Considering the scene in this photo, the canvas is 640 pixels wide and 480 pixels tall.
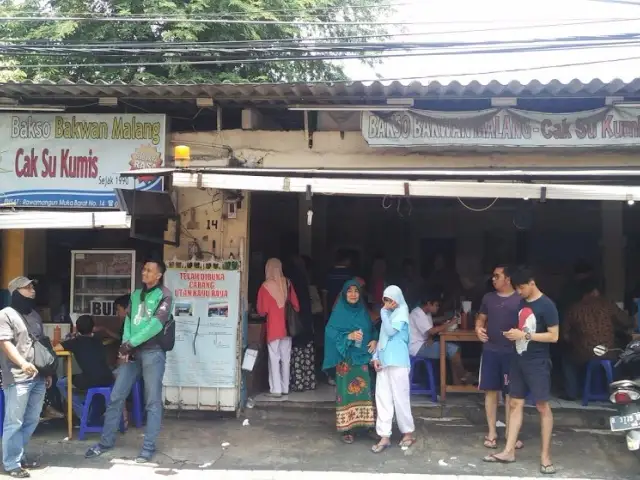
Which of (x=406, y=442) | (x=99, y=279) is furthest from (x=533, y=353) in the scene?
(x=99, y=279)

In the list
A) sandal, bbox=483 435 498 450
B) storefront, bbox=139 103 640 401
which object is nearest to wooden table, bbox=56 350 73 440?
storefront, bbox=139 103 640 401

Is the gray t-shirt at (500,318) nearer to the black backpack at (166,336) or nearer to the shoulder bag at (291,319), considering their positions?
the shoulder bag at (291,319)

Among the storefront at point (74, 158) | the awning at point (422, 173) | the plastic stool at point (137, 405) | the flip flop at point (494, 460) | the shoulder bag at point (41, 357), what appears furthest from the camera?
the storefront at point (74, 158)

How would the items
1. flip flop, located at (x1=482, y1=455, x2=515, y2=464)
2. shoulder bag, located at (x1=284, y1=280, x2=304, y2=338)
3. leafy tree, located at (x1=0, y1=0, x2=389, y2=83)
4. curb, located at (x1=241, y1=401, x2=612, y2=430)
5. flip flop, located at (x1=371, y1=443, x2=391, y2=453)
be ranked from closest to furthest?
1. flip flop, located at (x1=482, y1=455, x2=515, y2=464)
2. flip flop, located at (x1=371, y1=443, x2=391, y2=453)
3. curb, located at (x1=241, y1=401, x2=612, y2=430)
4. shoulder bag, located at (x1=284, y1=280, x2=304, y2=338)
5. leafy tree, located at (x1=0, y1=0, x2=389, y2=83)

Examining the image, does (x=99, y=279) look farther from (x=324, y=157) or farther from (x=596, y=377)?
(x=596, y=377)

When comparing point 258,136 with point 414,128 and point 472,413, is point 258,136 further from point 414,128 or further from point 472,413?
point 472,413

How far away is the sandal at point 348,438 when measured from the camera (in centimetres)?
584

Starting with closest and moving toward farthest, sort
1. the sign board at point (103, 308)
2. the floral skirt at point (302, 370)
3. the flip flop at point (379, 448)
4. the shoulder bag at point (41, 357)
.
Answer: the shoulder bag at point (41, 357), the flip flop at point (379, 448), the floral skirt at point (302, 370), the sign board at point (103, 308)

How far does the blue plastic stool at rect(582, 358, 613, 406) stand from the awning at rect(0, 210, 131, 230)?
207 inches

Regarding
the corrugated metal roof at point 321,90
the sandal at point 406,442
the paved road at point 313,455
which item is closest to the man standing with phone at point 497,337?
the paved road at point 313,455

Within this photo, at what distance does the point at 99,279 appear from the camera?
25.5 ft

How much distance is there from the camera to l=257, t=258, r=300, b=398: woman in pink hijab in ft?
23.1

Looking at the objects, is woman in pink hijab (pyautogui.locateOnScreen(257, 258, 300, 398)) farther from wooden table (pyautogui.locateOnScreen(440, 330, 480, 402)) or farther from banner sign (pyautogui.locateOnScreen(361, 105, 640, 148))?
banner sign (pyautogui.locateOnScreen(361, 105, 640, 148))

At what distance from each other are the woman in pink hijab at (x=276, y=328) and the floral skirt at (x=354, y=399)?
1329mm
